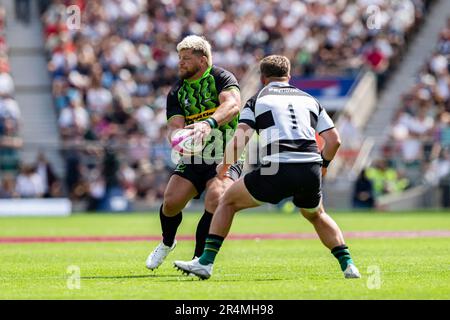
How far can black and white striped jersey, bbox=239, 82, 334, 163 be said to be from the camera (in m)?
10.7

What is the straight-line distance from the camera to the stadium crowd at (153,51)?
104 feet

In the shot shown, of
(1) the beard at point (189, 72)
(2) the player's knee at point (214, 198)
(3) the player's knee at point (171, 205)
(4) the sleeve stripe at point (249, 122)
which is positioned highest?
(1) the beard at point (189, 72)

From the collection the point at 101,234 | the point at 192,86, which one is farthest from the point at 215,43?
the point at 192,86

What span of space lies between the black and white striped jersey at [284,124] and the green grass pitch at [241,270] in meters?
1.22

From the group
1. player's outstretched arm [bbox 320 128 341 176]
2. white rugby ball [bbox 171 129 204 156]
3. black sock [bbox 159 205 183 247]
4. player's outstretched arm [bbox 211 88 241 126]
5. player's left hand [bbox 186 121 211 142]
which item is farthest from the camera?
black sock [bbox 159 205 183 247]

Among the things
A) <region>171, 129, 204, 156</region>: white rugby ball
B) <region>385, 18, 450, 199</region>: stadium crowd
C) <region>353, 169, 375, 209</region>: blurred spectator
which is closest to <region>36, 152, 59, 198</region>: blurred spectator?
<region>353, 169, 375, 209</region>: blurred spectator

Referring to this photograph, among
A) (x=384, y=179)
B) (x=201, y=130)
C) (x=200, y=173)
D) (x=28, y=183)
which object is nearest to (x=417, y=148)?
(x=384, y=179)

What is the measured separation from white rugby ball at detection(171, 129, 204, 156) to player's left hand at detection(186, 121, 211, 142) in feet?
0.23

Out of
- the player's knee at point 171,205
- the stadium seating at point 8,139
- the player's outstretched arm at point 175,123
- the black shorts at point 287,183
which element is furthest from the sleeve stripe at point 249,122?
the stadium seating at point 8,139

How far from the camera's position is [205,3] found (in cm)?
3534

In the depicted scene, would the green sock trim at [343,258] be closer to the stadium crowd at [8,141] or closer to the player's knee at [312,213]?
the player's knee at [312,213]

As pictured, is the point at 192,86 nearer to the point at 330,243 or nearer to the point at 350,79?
the point at 330,243

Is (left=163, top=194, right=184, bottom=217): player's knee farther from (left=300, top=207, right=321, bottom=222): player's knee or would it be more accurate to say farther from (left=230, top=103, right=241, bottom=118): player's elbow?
(left=300, top=207, right=321, bottom=222): player's knee

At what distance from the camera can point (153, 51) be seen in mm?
33844
